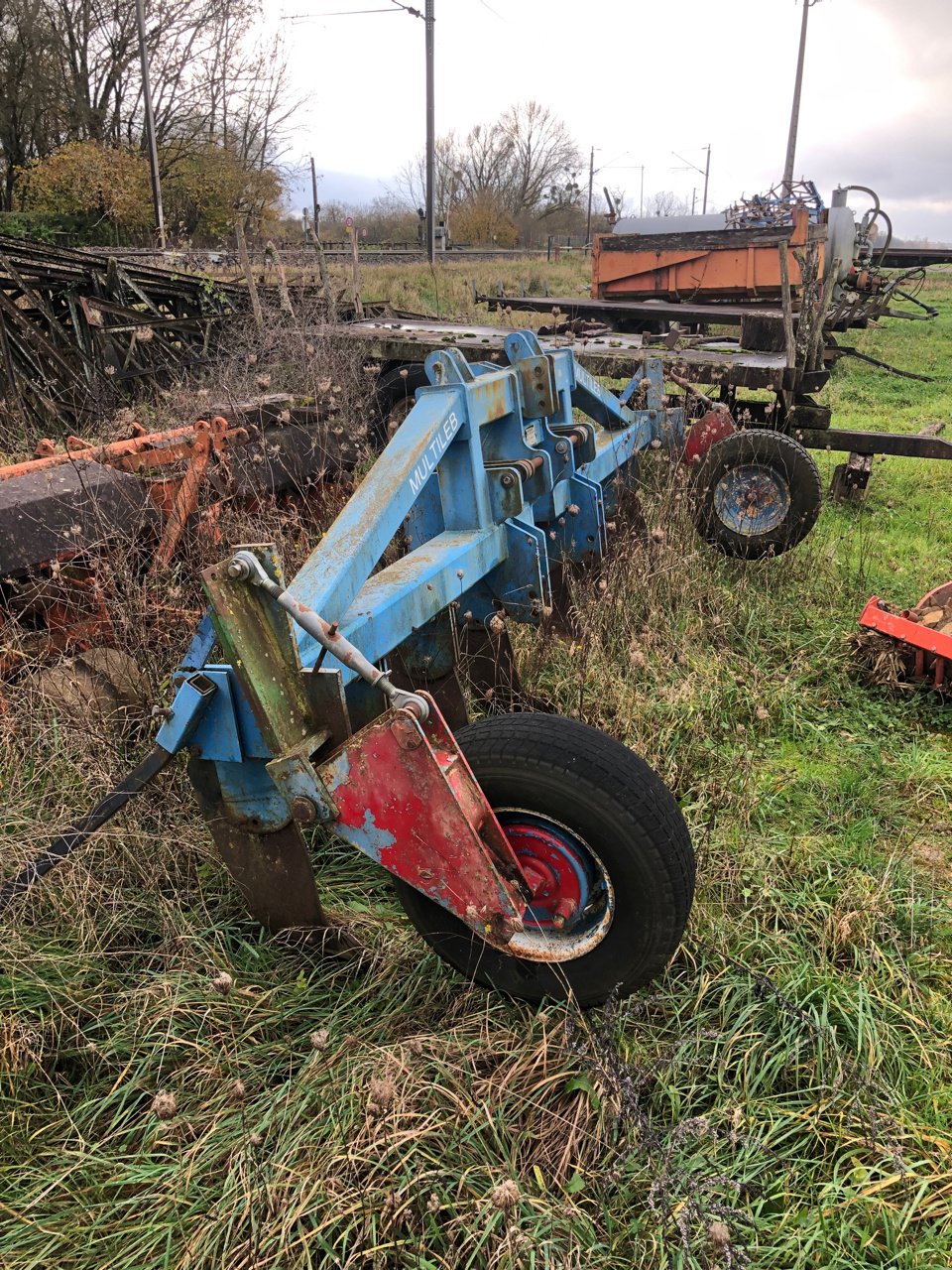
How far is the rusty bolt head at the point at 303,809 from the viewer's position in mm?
1788

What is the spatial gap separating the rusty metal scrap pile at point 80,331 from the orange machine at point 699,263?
522cm

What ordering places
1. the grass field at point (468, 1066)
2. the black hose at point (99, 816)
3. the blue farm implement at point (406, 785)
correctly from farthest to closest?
the black hose at point (99, 816), the blue farm implement at point (406, 785), the grass field at point (468, 1066)

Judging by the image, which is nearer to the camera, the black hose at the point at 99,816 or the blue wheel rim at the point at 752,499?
the black hose at the point at 99,816

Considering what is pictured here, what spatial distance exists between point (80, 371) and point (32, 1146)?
276 inches

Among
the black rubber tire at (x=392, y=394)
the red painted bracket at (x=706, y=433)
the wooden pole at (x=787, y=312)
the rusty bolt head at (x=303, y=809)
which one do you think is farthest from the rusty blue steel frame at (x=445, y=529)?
the black rubber tire at (x=392, y=394)

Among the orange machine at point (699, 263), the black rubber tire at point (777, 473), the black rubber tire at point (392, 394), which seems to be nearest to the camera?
the black rubber tire at point (777, 473)

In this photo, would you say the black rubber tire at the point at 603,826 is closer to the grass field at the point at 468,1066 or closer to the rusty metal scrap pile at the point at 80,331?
the grass field at the point at 468,1066

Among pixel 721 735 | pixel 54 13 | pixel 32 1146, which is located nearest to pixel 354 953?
pixel 32 1146

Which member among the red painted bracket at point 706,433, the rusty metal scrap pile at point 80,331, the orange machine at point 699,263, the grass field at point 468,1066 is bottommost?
the grass field at point 468,1066

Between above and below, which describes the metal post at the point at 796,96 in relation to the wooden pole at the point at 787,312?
above

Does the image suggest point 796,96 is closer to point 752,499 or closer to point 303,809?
point 752,499

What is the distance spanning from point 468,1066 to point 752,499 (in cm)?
392

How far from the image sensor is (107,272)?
750 centimetres

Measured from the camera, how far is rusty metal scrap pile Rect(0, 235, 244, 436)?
6.79m
